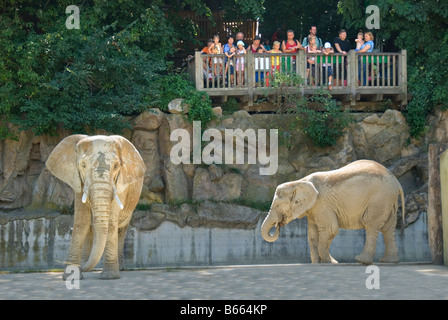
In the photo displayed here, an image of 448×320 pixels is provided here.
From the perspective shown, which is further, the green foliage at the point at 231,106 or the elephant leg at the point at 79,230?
the green foliage at the point at 231,106

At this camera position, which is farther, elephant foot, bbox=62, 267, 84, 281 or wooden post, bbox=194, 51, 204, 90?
wooden post, bbox=194, 51, 204, 90

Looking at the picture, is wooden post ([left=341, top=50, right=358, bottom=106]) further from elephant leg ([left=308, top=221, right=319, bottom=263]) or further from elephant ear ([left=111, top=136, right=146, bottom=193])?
elephant ear ([left=111, top=136, right=146, bottom=193])

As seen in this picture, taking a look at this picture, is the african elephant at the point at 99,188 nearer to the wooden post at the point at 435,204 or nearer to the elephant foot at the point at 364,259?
the elephant foot at the point at 364,259

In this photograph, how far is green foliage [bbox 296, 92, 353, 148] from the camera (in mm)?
26016

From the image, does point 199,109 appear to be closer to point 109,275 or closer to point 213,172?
point 213,172

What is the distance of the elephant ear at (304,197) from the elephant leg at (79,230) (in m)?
4.62

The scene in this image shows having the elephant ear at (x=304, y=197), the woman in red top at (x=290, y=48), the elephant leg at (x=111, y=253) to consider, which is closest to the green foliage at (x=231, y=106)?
the woman in red top at (x=290, y=48)

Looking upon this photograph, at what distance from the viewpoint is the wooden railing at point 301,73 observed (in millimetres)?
26562

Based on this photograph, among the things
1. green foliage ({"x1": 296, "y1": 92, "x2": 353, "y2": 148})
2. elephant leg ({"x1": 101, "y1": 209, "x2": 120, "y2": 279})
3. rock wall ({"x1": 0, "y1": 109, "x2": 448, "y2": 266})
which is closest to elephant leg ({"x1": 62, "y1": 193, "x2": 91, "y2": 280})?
elephant leg ({"x1": 101, "y1": 209, "x2": 120, "y2": 279})

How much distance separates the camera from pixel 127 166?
16.3 metres

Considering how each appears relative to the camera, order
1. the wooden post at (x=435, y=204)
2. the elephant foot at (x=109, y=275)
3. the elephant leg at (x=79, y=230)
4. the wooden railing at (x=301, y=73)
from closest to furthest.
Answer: the elephant foot at (x=109, y=275) < the elephant leg at (x=79, y=230) < the wooden post at (x=435, y=204) < the wooden railing at (x=301, y=73)

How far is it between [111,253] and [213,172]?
33.6 feet

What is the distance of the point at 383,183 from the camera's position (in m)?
19.2

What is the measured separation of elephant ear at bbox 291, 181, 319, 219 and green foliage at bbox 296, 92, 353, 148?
6.92 meters
